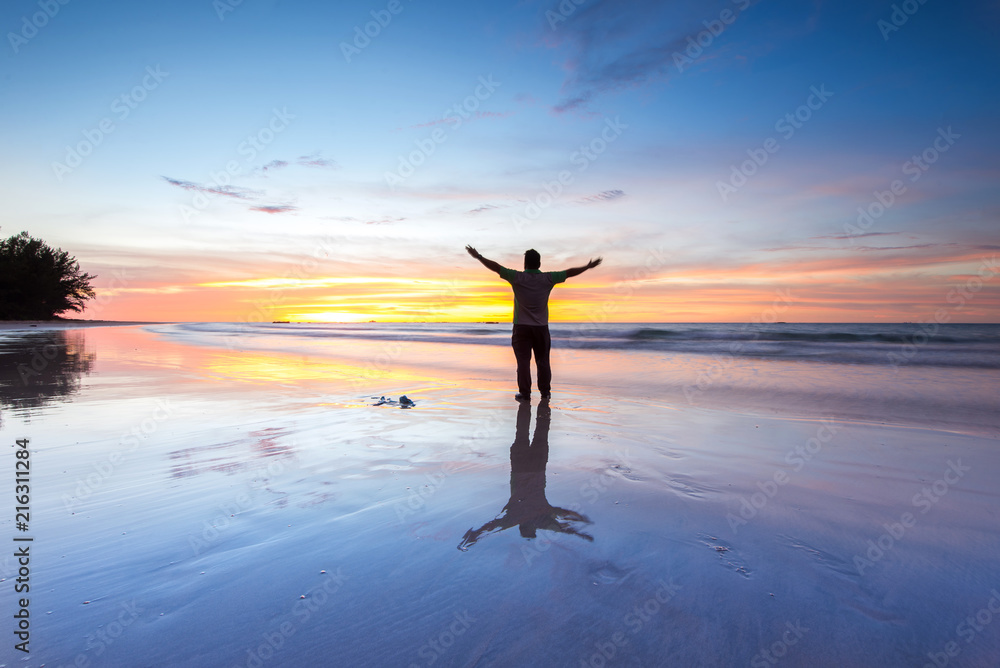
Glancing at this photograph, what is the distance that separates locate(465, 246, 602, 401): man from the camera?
724cm

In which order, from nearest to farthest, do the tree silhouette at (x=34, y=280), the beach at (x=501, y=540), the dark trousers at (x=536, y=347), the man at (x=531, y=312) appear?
the beach at (x=501, y=540), the man at (x=531, y=312), the dark trousers at (x=536, y=347), the tree silhouette at (x=34, y=280)

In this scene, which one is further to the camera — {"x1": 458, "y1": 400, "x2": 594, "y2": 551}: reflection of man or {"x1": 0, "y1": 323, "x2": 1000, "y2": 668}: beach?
{"x1": 458, "y1": 400, "x2": 594, "y2": 551}: reflection of man

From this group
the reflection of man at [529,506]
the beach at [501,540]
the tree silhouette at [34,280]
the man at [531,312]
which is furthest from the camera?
the tree silhouette at [34,280]

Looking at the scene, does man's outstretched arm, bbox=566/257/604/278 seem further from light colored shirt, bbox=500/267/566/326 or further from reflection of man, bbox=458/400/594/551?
reflection of man, bbox=458/400/594/551

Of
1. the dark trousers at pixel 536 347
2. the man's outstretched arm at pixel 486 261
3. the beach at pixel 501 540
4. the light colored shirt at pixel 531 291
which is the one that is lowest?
the beach at pixel 501 540

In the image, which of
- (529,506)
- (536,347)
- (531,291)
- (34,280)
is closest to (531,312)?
(531,291)

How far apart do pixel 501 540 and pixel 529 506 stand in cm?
52

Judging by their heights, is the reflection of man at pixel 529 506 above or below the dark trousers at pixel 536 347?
below

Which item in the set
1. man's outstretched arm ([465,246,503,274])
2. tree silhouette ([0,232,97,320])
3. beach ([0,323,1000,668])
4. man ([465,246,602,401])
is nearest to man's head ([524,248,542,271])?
man ([465,246,602,401])

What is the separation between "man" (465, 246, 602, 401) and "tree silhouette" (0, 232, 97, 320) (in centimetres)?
6535

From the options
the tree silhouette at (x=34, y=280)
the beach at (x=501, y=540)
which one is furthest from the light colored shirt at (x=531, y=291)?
the tree silhouette at (x=34, y=280)

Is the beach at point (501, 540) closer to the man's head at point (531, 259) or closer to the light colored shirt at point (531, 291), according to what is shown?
the light colored shirt at point (531, 291)

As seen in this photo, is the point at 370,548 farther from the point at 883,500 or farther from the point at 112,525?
the point at 883,500

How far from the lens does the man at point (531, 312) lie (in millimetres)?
7242
